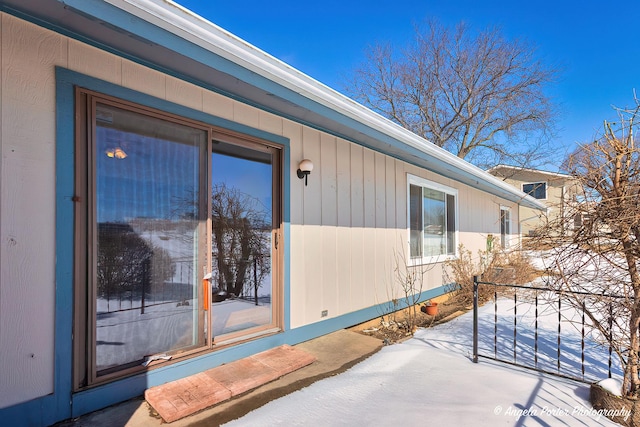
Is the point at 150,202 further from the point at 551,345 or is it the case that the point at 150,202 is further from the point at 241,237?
A: the point at 551,345

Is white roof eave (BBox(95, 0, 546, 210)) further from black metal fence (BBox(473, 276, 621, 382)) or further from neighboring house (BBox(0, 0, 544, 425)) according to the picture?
black metal fence (BBox(473, 276, 621, 382))

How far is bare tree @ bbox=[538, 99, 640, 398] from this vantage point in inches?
78.0

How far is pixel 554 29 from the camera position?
32.9 ft

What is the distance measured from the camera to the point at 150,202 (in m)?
Result: 2.42

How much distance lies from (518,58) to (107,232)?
15.8 meters

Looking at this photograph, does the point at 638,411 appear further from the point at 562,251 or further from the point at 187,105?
the point at 187,105

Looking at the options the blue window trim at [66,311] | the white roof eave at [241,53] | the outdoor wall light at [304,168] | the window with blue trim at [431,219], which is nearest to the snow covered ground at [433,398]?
the blue window trim at [66,311]

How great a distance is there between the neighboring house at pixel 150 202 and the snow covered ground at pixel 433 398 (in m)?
0.84

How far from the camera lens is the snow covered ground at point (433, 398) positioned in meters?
2.01

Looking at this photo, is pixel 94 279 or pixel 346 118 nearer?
pixel 94 279

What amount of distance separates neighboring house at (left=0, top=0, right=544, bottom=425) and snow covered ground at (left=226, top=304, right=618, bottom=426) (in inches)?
33.1

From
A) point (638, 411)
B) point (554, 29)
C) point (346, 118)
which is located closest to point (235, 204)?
point (346, 118)

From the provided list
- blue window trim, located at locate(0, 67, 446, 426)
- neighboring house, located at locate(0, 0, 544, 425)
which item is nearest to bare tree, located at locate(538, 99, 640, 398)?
neighboring house, located at locate(0, 0, 544, 425)

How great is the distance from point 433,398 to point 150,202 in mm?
2426
